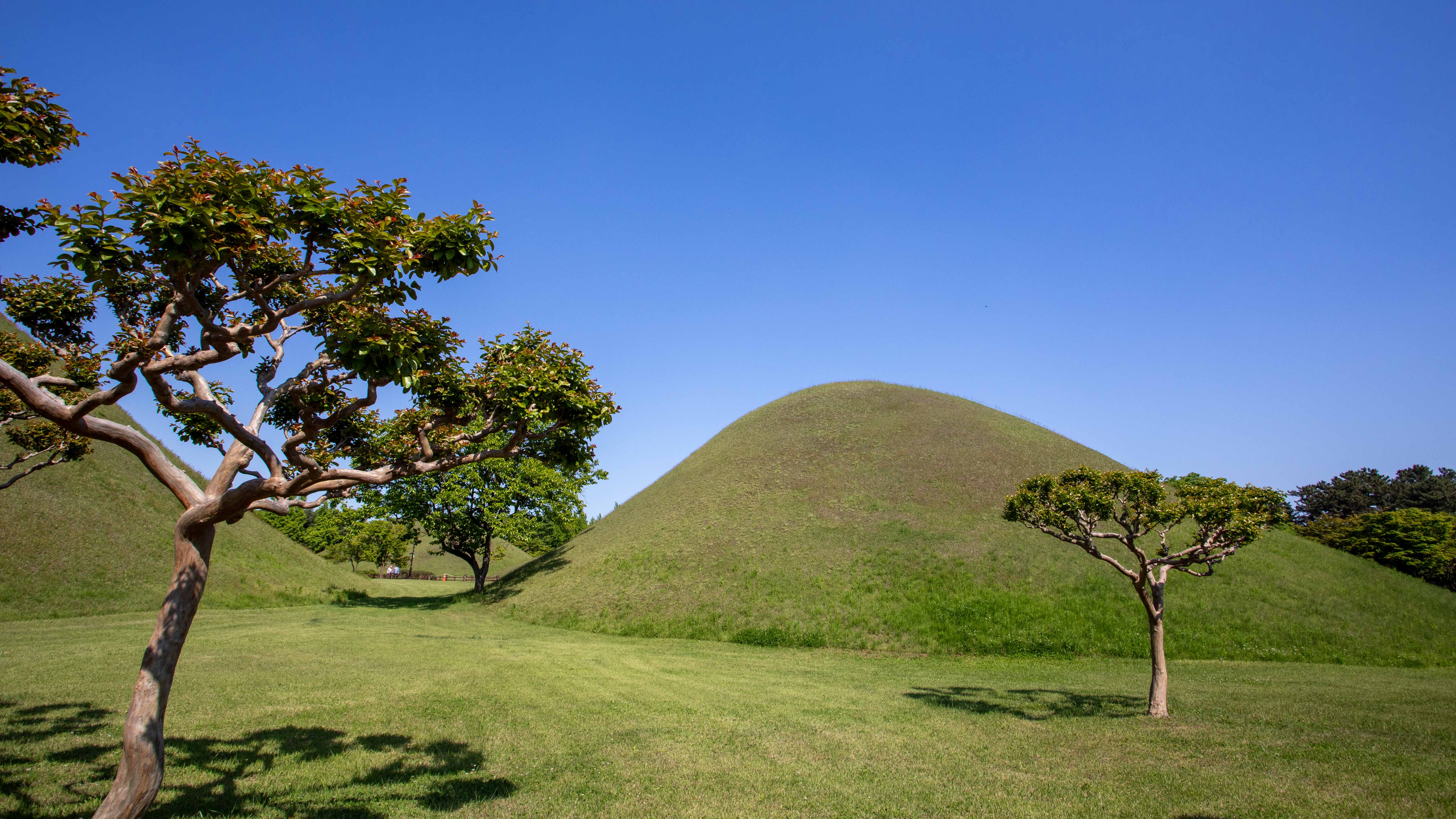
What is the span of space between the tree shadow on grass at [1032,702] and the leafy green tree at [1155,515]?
0.93 metres

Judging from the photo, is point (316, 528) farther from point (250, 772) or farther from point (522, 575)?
point (250, 772)

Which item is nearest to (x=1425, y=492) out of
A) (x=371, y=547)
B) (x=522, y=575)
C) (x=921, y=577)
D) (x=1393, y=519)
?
(x=1393, y=519)

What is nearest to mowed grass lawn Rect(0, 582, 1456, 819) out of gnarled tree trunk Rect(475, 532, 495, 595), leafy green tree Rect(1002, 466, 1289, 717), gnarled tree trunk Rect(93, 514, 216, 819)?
gnarled tree trunk Rect(93, 514, 216, 819)

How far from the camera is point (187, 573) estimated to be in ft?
Answer: 26.4

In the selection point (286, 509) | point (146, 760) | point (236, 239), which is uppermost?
point (236, 239)

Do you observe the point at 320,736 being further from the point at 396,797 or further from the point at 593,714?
the point at 593,714

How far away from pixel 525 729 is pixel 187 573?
8782 mm

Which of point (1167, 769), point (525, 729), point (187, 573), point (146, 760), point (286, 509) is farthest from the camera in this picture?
point (525, 729)

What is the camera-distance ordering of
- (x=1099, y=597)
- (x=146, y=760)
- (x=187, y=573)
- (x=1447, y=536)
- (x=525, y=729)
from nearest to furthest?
(x=146, y=760) < (x=187, y=573) < (x=525, y=729) < (x=1099, y=597) < (x=1447, y=536)

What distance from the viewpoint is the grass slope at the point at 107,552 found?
1409 inches

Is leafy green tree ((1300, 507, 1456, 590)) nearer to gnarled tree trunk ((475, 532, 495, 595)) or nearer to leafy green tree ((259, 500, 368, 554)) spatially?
gnarled tree trunk ((475, 532, 495, 595))

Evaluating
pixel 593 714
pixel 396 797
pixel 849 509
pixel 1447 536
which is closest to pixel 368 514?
pixel 849 509

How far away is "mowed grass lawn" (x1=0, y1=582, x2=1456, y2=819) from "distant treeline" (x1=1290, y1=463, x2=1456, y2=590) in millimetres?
29195

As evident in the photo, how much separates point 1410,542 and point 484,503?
233ft
